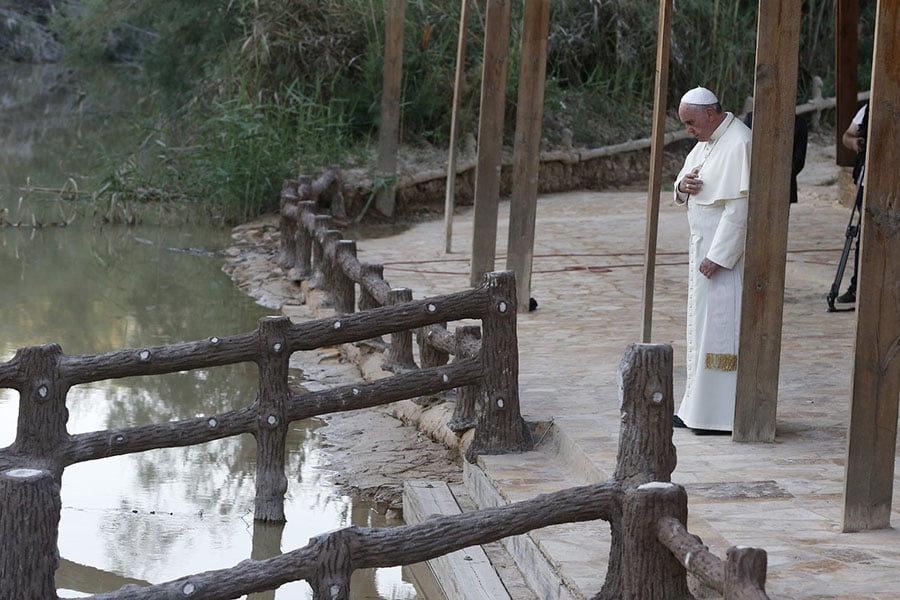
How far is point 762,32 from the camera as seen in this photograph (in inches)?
216

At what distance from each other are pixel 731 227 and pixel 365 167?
10.2 meters

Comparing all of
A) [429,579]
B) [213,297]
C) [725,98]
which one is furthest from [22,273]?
[725,98]

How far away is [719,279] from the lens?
6059mm

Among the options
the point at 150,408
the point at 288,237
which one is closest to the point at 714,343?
A: the point at 150,408

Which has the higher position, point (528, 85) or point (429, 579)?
point (528, 85)

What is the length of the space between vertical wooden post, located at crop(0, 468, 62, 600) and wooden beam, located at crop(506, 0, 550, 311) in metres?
6.01

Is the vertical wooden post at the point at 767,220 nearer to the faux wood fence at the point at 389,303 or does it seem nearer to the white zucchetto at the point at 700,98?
the white zucchetto at the point at 700,98

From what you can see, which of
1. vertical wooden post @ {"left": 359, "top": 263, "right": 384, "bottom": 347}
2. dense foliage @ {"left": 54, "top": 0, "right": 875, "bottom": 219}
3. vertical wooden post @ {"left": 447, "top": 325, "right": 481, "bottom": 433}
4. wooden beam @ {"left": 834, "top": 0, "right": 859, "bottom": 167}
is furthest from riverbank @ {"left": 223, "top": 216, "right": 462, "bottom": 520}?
dense foliage @ {"left": 54, "top": 0, "right": 875, "bottom": 219}

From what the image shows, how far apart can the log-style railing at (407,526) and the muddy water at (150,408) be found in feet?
1.95

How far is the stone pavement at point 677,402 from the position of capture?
4.45 metres

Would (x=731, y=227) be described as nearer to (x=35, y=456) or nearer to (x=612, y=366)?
(x=612, y=366)

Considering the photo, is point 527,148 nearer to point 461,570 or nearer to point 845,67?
point 845,67

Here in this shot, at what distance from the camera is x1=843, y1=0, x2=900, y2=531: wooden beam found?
14.2 feet

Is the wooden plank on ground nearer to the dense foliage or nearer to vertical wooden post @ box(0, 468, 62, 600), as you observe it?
vertical wooden post @ box(0, 468, 62, 600)
